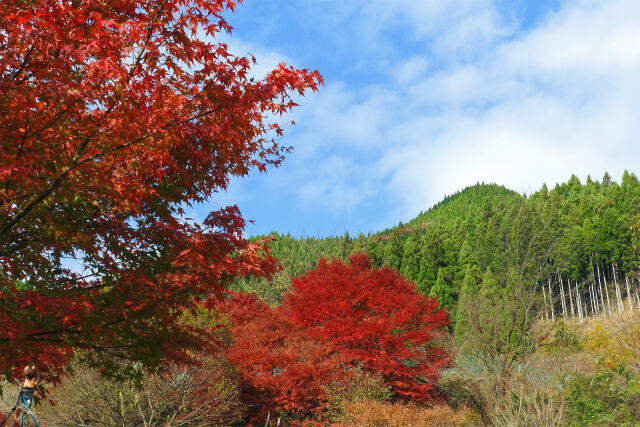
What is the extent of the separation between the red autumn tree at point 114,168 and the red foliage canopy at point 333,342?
10.9 meters

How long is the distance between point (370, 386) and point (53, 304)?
12.4 meters

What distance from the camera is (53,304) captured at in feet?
14.4

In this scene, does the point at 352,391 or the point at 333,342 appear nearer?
the point at 352,391

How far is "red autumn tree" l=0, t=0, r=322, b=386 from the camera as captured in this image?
4617mm

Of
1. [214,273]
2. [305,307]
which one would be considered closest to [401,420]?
[305,307]

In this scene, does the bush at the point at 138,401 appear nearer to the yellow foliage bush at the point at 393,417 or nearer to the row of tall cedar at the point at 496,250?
the yellow foliage bush at the point at 393,417

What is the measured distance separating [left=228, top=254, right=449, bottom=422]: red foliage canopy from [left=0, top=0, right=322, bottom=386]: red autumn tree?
1085cm

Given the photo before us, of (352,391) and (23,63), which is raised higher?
(23,63)

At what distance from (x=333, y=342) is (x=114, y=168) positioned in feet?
42.7

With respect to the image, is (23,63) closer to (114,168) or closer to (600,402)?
(114,168)

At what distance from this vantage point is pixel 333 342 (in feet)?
56.9

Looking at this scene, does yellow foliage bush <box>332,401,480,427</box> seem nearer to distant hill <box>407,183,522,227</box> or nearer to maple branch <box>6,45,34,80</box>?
maple branch <box>6,45,34,80</box>

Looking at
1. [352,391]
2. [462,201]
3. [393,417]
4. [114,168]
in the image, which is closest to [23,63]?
[114,168]

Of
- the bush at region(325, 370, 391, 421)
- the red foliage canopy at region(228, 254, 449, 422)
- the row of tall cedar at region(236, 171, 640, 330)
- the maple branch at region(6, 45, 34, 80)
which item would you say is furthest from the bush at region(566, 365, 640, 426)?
the row of tall cedar at region(236, 171, 640, 330)
